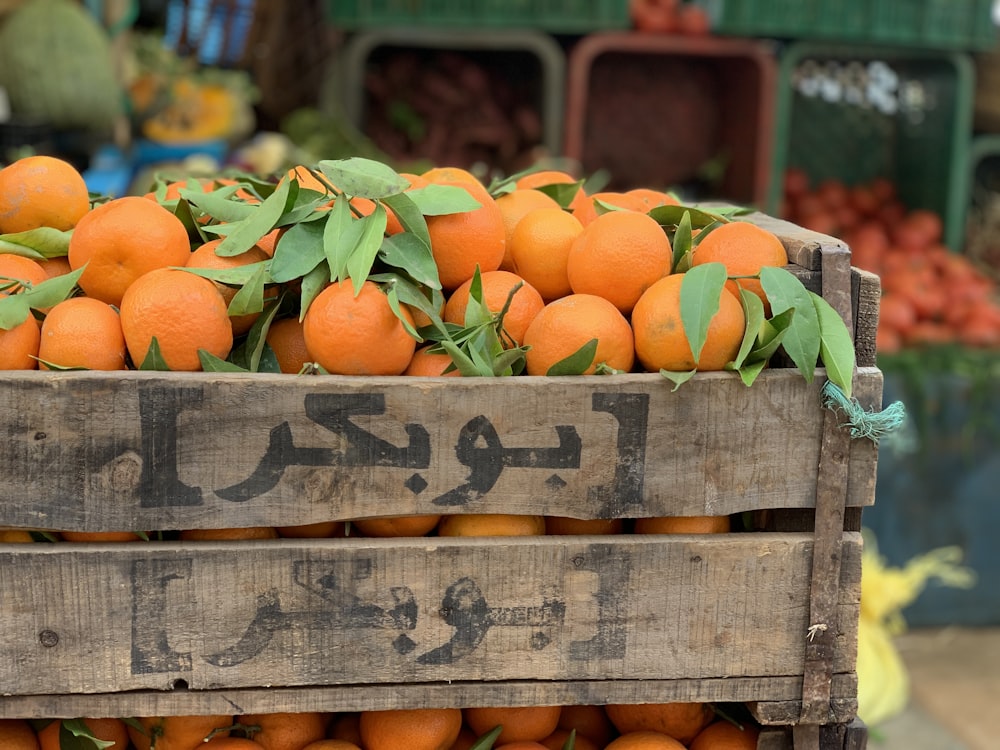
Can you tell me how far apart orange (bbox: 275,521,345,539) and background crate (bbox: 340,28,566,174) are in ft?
9.11

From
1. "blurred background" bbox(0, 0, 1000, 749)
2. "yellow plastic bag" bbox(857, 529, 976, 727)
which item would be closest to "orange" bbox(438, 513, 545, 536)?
"yellow plastic bag" bbox(857, 529, 976, 727)

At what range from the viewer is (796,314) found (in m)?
1.11

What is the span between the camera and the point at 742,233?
1.21 meters

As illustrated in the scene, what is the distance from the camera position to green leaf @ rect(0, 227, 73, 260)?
122cm

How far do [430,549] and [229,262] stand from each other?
383 mm

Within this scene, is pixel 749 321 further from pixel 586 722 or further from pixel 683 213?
pixel 586 722

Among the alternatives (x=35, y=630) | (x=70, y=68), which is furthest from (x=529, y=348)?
(x=70, y=68)

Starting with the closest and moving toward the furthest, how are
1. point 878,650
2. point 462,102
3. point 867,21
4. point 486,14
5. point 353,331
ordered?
point 353,331
point 878,650
point 486,14
point 867,21
point 462,102

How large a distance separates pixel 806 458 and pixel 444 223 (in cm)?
47

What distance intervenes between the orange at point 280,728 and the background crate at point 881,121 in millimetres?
3121

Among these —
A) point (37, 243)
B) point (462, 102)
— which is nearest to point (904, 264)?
point (462, 102)

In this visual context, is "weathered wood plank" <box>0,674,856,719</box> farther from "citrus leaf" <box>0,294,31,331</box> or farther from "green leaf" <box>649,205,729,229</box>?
"green leaf" <box>649,205,729,229</box>

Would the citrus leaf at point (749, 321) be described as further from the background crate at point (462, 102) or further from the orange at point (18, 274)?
the background crate at point (462, 102)

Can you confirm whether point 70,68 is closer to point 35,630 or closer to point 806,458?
point 35,630
